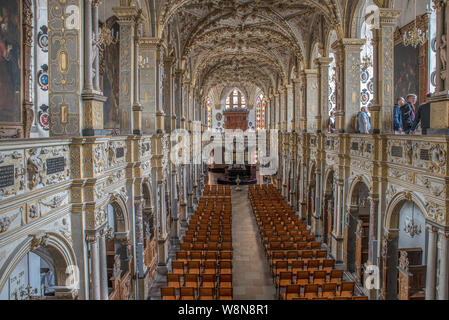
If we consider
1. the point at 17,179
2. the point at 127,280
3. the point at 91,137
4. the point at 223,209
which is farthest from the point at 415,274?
the point at 223,209

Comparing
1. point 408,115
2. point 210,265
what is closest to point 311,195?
point 210,265

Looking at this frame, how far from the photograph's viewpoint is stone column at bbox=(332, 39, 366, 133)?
13391 millimetres

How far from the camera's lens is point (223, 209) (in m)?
23.7

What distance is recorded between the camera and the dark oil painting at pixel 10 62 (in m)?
8.73

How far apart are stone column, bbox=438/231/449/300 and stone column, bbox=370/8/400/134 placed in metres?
4.52

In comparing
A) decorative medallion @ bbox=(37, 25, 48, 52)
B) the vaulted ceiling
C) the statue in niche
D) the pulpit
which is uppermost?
the vaulted ceiling

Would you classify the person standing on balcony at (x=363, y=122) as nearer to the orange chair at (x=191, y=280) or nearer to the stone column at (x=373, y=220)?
the stone column at (x=373, y=220)

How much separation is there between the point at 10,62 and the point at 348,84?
1165cm

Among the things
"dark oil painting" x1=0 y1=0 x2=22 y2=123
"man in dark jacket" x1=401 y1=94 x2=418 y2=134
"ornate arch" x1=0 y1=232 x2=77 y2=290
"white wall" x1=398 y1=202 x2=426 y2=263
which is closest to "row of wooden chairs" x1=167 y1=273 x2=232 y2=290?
"ornate arch" x1=0 y1=232 x2=77 y2=290

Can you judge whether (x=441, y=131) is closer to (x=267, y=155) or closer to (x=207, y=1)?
(x=207, y=1)

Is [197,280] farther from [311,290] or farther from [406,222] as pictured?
[406,222]

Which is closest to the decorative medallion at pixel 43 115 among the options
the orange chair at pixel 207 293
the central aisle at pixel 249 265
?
the orange chair at pixel 207 293

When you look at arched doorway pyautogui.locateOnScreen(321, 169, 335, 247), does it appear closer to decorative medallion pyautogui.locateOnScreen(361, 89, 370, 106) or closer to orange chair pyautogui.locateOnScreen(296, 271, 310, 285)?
orange chair pyautogui.locateOnScreen(296, 271, 310, 285)

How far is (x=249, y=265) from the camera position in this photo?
15.8 m
